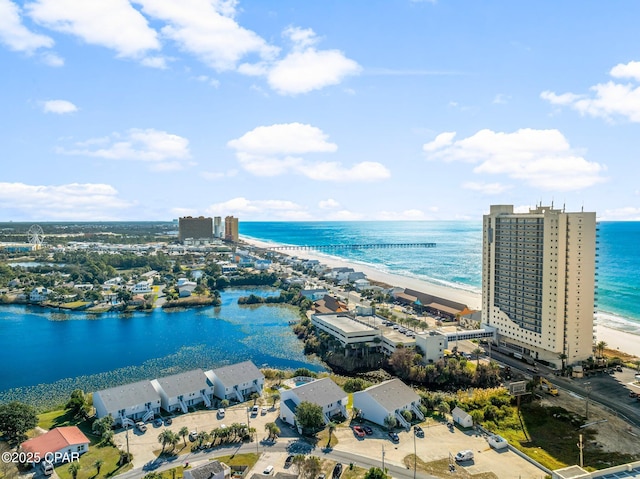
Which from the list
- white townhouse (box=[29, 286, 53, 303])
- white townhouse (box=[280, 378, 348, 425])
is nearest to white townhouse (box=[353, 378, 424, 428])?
white townhouse (box=[280, 378, 348, 425])

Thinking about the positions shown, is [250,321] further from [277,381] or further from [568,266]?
[568,266]

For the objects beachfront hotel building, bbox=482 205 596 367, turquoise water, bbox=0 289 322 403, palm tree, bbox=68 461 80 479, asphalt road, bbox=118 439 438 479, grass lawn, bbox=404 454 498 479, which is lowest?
turquoise water, bbox=0 289 322 403

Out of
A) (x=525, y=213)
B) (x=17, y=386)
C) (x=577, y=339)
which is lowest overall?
(x=17, y=386)

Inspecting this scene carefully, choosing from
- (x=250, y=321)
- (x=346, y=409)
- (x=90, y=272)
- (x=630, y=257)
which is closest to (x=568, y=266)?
(x=346, y=409)

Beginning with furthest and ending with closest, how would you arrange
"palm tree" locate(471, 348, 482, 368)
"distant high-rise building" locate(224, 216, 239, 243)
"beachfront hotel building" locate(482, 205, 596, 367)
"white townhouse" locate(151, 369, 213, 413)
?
"distant high-rise building" locate(224, 216, 239, 243)
"palm tree" locate(471, 348, 482, 368)
"beachfront hotel building" locate(482, 205, 596, 367)
"white townhouse" locate(151, 369, 213, 413)

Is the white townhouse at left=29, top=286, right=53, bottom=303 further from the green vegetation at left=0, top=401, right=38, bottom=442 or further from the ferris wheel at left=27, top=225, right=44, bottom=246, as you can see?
the ferris wheel at left=27, top=225, right=44, bottom=246

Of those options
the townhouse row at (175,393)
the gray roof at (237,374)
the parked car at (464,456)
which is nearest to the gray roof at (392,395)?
the parked car at (464,456)

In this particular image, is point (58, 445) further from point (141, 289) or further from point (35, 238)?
point (35, 238)

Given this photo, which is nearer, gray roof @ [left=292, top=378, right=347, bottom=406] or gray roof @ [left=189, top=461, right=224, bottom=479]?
gray roof @ [left=189, top=461, right=224, bottom=479]
